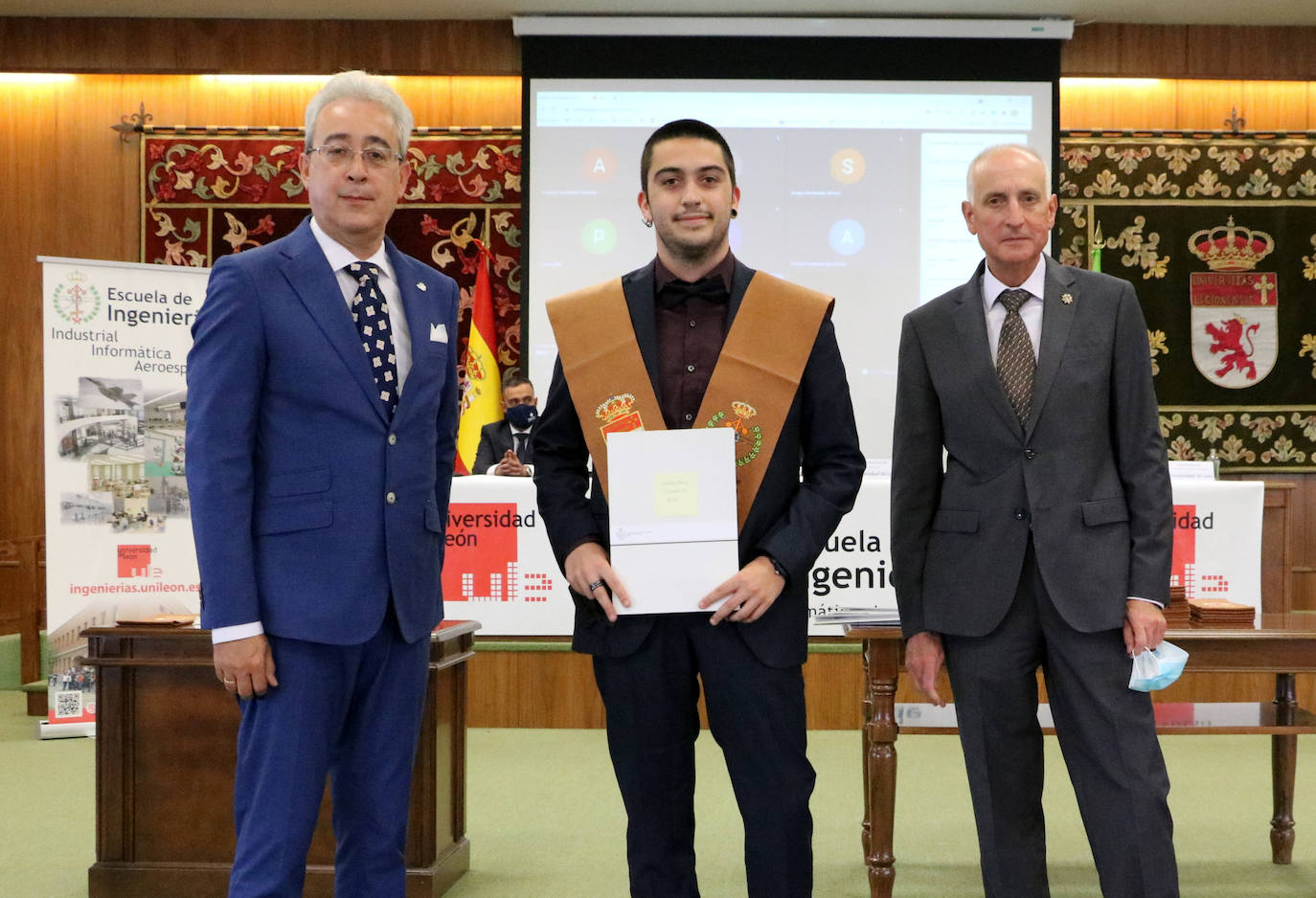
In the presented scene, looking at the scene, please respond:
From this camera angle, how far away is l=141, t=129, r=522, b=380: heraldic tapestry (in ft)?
22.2

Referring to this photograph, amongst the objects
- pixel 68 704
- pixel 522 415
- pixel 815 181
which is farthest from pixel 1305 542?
pixel 68 704

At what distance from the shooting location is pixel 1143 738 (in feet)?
6.59

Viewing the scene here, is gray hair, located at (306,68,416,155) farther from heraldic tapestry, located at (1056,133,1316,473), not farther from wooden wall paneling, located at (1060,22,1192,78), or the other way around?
wooden wall paneling, located at (1060,22,1192,78)

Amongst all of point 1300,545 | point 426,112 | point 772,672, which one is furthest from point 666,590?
point 1300,545

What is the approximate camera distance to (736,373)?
1.90m

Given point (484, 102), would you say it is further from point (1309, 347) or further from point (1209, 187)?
point (1309, 347)

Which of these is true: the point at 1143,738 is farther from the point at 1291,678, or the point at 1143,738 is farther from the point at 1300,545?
the point at 1300,545

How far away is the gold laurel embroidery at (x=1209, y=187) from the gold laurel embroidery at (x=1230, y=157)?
0.23ft

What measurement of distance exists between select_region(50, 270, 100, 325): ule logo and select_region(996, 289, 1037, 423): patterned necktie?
374 cm

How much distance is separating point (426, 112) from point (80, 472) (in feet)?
10.2

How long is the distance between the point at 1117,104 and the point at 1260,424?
199 cm

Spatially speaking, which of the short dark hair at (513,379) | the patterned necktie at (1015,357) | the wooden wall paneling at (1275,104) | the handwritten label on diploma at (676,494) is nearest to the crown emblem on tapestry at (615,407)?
the handwritten label on diploma at (676,494)

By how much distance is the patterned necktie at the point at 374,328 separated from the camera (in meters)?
1.88

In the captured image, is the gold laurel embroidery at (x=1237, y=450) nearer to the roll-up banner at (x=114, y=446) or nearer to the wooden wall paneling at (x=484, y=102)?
the wooden wall paneling at (x=484, y=102)
